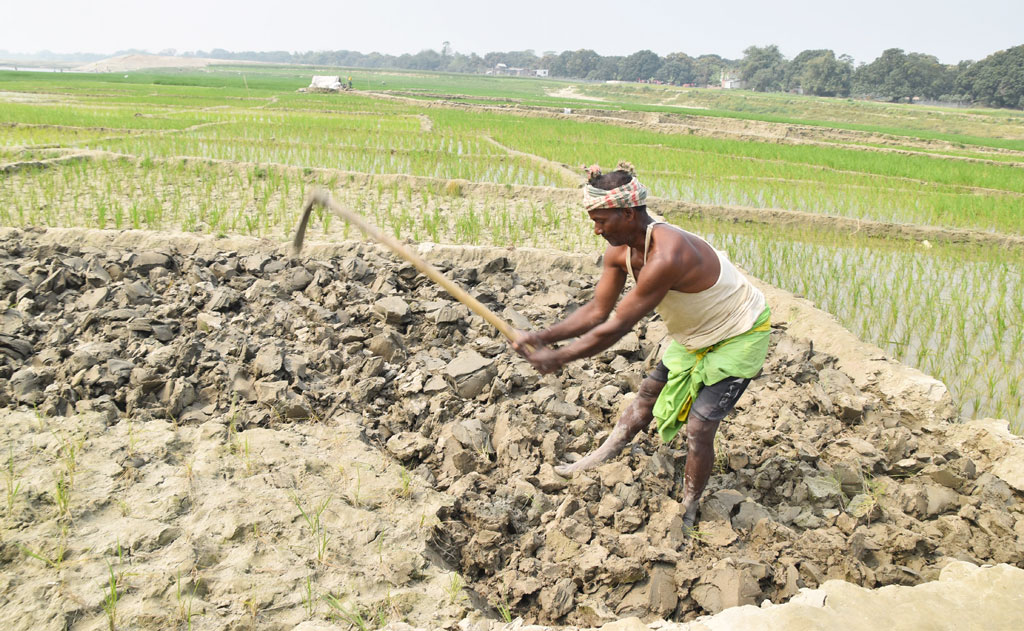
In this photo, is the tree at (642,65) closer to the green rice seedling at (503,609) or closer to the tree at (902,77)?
the tree at (902,77)

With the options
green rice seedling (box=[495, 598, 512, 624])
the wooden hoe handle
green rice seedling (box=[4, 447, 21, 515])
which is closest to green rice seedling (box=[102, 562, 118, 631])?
green rice seedling (box=[4, 447, 21, 515])

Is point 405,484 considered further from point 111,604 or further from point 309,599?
point 111,604

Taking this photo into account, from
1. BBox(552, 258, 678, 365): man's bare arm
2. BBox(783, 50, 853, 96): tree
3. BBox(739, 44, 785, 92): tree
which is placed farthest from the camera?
BBox(739, 44, 785, 92): tree

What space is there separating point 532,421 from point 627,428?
1.39ft

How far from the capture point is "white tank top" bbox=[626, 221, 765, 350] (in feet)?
7.59

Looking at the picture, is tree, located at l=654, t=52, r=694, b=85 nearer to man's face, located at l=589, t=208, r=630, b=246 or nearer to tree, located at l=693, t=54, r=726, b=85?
tree, located at l=693, t=54, r=726, b=85

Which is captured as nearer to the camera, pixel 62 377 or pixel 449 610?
pixel 449 610

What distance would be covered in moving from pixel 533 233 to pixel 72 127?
9.71 m

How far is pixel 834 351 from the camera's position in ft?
13.2

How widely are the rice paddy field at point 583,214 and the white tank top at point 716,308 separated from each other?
208 cm

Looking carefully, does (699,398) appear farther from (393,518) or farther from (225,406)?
(225,406)

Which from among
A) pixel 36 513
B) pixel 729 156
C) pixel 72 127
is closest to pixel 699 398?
pixel 36 513

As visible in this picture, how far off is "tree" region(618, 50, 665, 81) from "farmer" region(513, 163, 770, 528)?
340ft

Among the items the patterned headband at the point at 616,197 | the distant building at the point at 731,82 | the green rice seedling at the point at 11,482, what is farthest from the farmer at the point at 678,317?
the distant building at the point at 731,82
